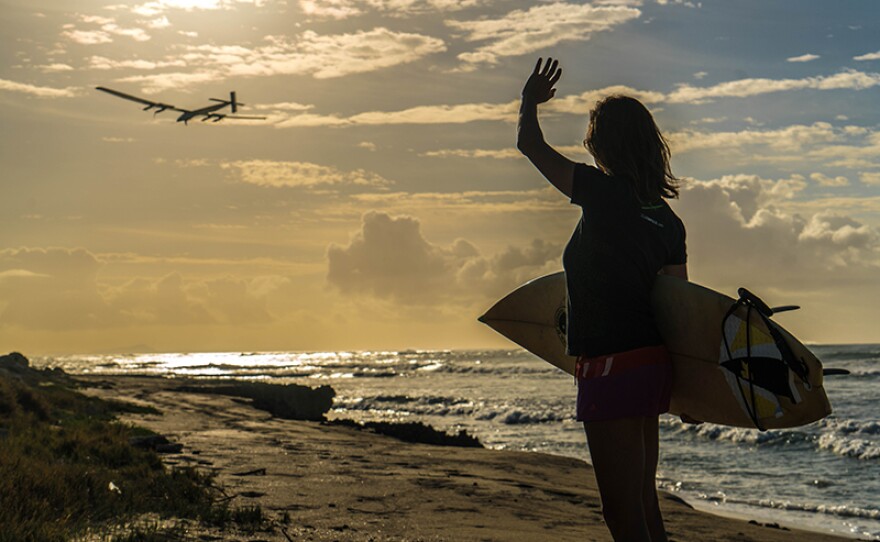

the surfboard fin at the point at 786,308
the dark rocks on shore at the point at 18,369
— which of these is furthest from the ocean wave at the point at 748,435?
the dark rocks on shore at the point at 18,369

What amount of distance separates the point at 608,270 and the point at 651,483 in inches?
36.3

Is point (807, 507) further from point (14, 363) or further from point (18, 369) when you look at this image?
point (14, 363)

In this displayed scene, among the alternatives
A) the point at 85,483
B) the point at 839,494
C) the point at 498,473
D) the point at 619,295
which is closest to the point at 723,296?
the point at 619,295

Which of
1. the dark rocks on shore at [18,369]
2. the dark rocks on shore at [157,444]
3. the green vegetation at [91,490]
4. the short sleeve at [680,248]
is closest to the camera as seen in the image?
the short sleeve at [680,248]

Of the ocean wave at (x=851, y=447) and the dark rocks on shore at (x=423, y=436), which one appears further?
Result: the dark rocks on shore at (x=423, y=436)

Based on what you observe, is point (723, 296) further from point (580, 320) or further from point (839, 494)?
point (839, 494)

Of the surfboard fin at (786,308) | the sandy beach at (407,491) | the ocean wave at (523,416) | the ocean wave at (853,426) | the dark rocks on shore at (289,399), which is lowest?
the ocean wave at (523,416)

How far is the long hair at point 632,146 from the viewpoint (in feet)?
10.5

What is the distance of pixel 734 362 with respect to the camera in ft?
10.7

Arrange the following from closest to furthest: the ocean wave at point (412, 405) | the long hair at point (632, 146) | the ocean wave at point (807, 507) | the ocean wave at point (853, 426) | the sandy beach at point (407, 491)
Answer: the long hair at point (632, 146) → the sandy beach at point (407, 491) → the ocean wave at point (807, 507) → the ocean wave at point (853, 426) → the ocean wave at point (412, 405)

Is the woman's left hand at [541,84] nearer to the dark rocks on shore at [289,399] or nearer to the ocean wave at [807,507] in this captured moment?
the ocean wave at [807,507]

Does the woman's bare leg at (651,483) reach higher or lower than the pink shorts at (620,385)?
lower

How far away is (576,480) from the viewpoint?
40.2 feet

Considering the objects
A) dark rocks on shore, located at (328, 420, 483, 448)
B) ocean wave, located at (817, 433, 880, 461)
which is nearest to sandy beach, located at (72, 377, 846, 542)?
dark rocks on shore, located at (328, 420, 483, 448)
